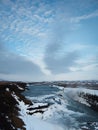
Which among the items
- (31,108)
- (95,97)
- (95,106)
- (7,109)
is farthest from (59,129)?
(95,97)

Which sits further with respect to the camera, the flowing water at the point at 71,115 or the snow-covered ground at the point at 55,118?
the flowing water at the point at 71,115

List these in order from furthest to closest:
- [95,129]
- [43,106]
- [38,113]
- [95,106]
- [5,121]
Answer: [95,106] → [43,106] → [38,113] → [95,129] → [5,121]

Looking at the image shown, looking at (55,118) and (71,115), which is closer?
(55,118)

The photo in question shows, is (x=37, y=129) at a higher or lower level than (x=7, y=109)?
lower

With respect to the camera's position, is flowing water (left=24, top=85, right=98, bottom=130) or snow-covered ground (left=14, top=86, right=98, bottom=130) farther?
flowing water (left=24, top=85, right=98, bottom=130)

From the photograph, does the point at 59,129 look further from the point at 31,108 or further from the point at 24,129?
the point at 31,108

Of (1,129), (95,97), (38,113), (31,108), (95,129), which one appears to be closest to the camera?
(1,129)

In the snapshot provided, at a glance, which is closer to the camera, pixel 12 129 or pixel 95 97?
pixel 12 129

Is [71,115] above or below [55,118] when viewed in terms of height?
below

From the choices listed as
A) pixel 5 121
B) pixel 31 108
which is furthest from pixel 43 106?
pixel 5 121

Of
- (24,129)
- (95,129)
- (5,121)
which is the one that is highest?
(5,121)
